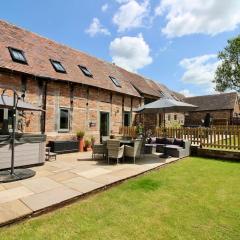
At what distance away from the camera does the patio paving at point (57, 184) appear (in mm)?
3963

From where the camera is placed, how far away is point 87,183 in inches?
214

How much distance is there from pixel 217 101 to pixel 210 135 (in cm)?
2649

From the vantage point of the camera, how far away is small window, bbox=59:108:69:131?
11.3m

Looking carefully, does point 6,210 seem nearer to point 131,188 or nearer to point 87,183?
point 87,183

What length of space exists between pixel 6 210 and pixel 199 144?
8839mm

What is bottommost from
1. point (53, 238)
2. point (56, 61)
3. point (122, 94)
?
point (53, 238)

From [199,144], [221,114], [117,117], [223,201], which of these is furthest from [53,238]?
[221,114]

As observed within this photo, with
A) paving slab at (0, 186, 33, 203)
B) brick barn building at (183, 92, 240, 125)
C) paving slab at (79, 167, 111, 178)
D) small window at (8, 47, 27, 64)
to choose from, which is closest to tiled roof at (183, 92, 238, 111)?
brick barn building at (183, 92, 240, 125)

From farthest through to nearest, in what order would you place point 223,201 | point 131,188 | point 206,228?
point 131,188, point 223,201, point 206,228

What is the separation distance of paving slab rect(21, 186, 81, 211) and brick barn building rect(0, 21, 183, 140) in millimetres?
3954

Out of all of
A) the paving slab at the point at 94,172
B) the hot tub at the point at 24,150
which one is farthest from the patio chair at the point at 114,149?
the hot tub at the point at 24,150

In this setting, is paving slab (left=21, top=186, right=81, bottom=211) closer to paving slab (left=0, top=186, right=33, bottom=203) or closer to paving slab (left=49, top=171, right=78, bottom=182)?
paving slab (left=0, top=186, right=33, bottom=203)

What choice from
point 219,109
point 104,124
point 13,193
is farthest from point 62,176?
point 219,109

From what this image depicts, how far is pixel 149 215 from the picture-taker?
12.9 feet
